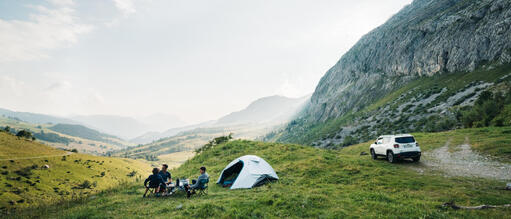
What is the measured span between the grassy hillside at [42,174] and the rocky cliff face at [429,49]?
426 feet

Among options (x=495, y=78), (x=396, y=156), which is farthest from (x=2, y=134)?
(x=495, y=78)

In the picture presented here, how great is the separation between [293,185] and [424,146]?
2443 cm

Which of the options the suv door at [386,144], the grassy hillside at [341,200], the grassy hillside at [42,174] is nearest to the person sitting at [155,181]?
the grassy hillside at [341,200]

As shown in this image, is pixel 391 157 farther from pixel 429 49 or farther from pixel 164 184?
pixel 429 49

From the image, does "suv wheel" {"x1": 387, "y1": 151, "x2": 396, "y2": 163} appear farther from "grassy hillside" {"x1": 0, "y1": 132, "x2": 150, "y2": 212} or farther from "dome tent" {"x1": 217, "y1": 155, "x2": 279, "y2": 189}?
"grassy hillside" {"x1": 0, "y1": 132, "x2": 150, "y2": 212}

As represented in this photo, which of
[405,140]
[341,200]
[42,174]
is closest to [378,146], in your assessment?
[405,140]

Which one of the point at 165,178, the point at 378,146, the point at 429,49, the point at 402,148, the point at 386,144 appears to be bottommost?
the point at 165,178

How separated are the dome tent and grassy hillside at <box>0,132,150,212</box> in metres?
78.9

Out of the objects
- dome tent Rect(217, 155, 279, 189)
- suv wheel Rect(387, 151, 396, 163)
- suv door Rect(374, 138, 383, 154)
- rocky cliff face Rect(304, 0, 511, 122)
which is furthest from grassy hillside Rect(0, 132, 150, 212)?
rocky cliff face Rect(304, 0, 511, 122)

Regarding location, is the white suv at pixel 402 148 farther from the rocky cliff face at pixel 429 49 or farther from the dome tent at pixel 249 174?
the rocky cliff face at pixel 429 49

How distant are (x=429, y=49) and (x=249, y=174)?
116623mm

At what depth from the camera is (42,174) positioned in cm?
10825

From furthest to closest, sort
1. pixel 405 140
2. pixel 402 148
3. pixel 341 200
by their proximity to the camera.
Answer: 1. pixel 405 140
2. pixel 402 148
3. pixel 341 200

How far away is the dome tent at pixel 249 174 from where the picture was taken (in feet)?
64.1
